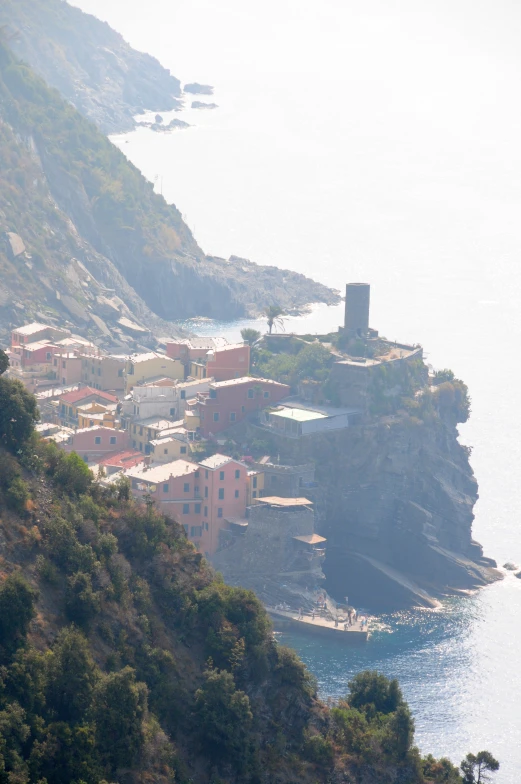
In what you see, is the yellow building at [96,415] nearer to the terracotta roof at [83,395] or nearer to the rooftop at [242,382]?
the terracotta roof at [83,395]

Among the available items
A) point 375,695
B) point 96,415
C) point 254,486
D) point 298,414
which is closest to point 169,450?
point 254,486

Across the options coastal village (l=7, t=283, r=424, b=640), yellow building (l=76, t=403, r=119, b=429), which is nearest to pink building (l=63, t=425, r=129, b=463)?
coastal village (l=7, t=283, r=424, b=640)

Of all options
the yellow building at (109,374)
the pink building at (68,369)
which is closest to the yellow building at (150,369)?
the yellow building at (109,374)

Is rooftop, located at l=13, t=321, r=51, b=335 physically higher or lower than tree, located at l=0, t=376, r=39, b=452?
lower

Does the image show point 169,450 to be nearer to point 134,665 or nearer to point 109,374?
point 109,374

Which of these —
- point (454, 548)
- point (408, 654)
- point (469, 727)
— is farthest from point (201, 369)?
point (469, 727)

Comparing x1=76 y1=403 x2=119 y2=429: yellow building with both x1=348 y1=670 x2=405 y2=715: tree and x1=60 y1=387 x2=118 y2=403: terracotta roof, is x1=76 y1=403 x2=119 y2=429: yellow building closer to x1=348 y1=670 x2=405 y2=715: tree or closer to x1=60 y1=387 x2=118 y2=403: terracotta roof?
x1=60 y1=387 x2=118 y2=403: terracotta roof
